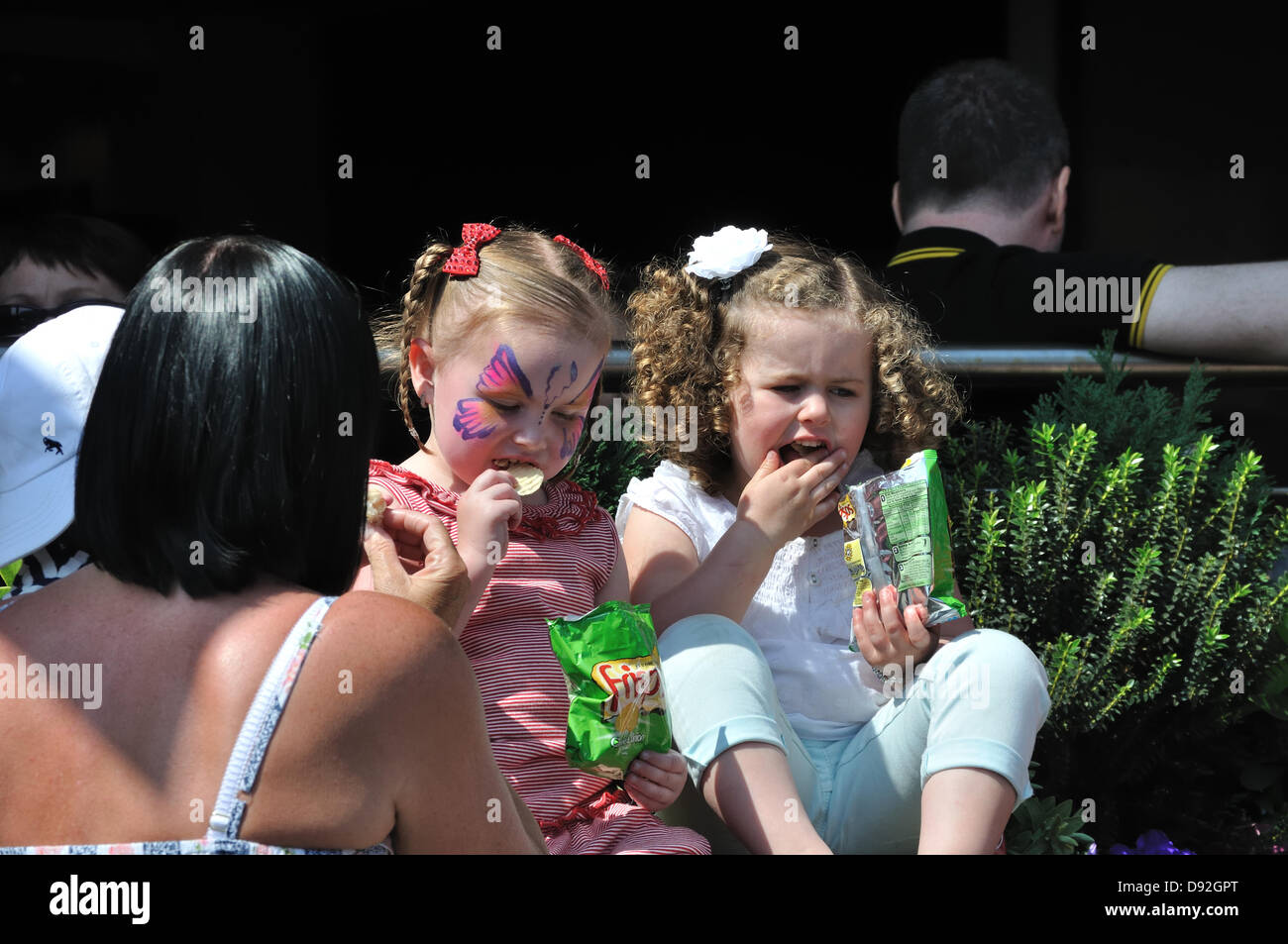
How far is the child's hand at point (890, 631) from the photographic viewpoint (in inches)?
112

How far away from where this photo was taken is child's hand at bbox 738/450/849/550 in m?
2.99

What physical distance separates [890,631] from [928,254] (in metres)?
1.77

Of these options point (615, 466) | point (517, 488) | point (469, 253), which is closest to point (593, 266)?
point (469, 253)

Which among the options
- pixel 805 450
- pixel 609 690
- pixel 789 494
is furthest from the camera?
pixel 805 450

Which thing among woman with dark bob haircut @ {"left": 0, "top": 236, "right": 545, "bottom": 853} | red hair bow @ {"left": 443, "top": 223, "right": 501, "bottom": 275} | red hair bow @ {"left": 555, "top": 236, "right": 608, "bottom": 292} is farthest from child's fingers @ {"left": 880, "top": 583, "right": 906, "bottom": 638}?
woman with dark bob haircut @ {"left": 0, "top": 236, "right": 545, "bottom": 853}

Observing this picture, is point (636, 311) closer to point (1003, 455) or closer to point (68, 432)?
point (1003, 455)

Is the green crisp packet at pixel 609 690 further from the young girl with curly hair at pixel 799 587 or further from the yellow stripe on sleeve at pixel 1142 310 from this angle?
the yellow stripe on sleeve at pixel 1142 310

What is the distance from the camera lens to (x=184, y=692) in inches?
66.5

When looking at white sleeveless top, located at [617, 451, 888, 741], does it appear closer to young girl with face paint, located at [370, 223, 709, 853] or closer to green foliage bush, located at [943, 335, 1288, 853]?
young girl with face paint, located at [370, 223, 709, 853]

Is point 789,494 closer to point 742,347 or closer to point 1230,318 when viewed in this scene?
point 742,347

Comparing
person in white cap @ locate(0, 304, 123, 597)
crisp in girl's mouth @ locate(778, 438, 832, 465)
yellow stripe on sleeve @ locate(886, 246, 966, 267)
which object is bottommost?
crisp in girl's mouth @ locate(778, 438, 832, 465)

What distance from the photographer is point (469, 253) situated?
293 centimetres

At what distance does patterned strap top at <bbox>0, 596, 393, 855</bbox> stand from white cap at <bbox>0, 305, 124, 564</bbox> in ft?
2.52

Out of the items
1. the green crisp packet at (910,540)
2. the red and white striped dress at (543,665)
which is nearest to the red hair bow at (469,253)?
the red and white striped dress at (543,665)
